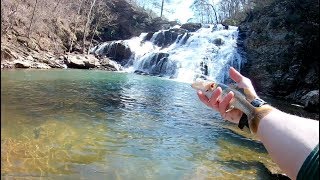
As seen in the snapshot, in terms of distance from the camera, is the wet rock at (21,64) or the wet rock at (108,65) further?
the wet rock at (108,65)

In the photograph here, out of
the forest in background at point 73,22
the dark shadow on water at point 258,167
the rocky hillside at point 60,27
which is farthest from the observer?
the forest in background at point 73,22

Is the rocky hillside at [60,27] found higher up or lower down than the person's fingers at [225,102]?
→ higher up

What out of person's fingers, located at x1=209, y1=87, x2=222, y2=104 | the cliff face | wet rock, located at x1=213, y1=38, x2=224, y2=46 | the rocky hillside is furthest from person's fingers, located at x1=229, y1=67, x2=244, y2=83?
wet rock, located at x1=213, y1=38, x2=224, y2=46

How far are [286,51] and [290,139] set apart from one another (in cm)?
2951

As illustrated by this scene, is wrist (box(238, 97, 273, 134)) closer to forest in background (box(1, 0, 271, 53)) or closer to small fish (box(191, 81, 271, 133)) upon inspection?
small fish (box(191, 81, 271, 133))

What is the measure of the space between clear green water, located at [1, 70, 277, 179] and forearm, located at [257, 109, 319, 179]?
5.26m

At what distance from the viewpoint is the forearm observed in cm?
118

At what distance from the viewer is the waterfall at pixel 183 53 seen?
32.3 metres

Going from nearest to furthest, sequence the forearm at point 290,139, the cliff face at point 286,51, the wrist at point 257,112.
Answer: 1. the forearm at point 290,139
2. the wrist at point 257,112
3. the cliff face at point 286,51

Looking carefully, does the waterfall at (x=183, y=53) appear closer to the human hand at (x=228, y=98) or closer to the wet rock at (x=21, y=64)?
the wet rock at (x=21, y=64)

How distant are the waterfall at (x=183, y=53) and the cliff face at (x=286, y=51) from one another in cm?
189

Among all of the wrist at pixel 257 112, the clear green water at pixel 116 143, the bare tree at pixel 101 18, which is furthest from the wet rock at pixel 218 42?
the wrist at pixel 257 112

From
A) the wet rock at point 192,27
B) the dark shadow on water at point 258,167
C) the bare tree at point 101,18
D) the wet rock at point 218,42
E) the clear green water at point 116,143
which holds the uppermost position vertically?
the bare tree at point 101,18

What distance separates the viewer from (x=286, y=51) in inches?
1143
